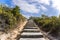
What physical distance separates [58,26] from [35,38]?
3.88 m

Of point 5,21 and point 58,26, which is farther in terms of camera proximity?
point 5,21

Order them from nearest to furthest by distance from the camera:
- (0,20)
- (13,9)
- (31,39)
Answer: (31,39) → (0,20) → (13,9)

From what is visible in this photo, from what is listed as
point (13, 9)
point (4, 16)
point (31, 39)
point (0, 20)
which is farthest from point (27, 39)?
point (13, 9)

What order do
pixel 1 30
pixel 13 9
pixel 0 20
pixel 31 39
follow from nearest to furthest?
pixel 31 39
pixel 1 30
pixel 0 20
pixel 13 9

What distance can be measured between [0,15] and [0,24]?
6.79ft

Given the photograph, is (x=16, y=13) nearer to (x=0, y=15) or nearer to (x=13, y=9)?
(x=13, y=9)

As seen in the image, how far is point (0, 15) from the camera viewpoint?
1630 centimetres

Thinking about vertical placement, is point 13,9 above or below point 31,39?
above

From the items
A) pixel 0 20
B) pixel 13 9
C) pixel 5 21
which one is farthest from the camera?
pixel 13 9

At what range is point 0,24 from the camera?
14445 mm

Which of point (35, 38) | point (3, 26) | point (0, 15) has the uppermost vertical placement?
point (0, 15)

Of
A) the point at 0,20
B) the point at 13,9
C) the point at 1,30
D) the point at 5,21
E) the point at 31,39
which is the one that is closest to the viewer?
the point at 31,39

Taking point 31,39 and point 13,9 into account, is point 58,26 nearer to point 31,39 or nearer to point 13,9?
point 31,39

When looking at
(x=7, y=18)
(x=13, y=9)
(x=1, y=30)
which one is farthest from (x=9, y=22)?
(x=13, y=9)
